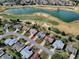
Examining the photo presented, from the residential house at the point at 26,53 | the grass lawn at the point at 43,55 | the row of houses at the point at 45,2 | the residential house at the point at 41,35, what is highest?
the row of houses at the point at 45,2

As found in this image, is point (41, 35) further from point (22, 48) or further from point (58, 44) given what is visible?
point (22, 48)

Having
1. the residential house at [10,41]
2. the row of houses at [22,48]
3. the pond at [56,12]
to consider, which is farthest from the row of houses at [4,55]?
the pond at [56,12]

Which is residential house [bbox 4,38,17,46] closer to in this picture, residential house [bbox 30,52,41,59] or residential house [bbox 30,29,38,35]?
residential house [bbox 30,29,38,35]

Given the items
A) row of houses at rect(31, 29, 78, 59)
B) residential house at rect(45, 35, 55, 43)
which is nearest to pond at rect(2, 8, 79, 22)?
residential house at rect(45, 35, 55, 43)

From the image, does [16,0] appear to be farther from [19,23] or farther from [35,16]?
[19,23]

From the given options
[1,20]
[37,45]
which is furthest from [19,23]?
[37,45]

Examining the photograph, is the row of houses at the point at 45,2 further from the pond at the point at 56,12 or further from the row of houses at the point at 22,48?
the row of houses at the point at 22,48

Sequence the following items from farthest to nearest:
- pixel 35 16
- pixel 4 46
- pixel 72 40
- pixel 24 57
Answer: pixel 35 16, pixel 72 40, pixel 4 46, pixel 24 57

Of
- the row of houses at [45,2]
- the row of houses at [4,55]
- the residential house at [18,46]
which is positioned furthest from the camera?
the row of houses at [45,2]

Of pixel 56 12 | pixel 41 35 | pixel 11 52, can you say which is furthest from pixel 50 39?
pixel 56 12

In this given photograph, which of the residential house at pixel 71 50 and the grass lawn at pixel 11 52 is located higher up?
the grass lawn at pixel 11 52

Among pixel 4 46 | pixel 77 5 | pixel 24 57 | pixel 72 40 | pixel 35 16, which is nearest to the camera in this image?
pixel 24 57
